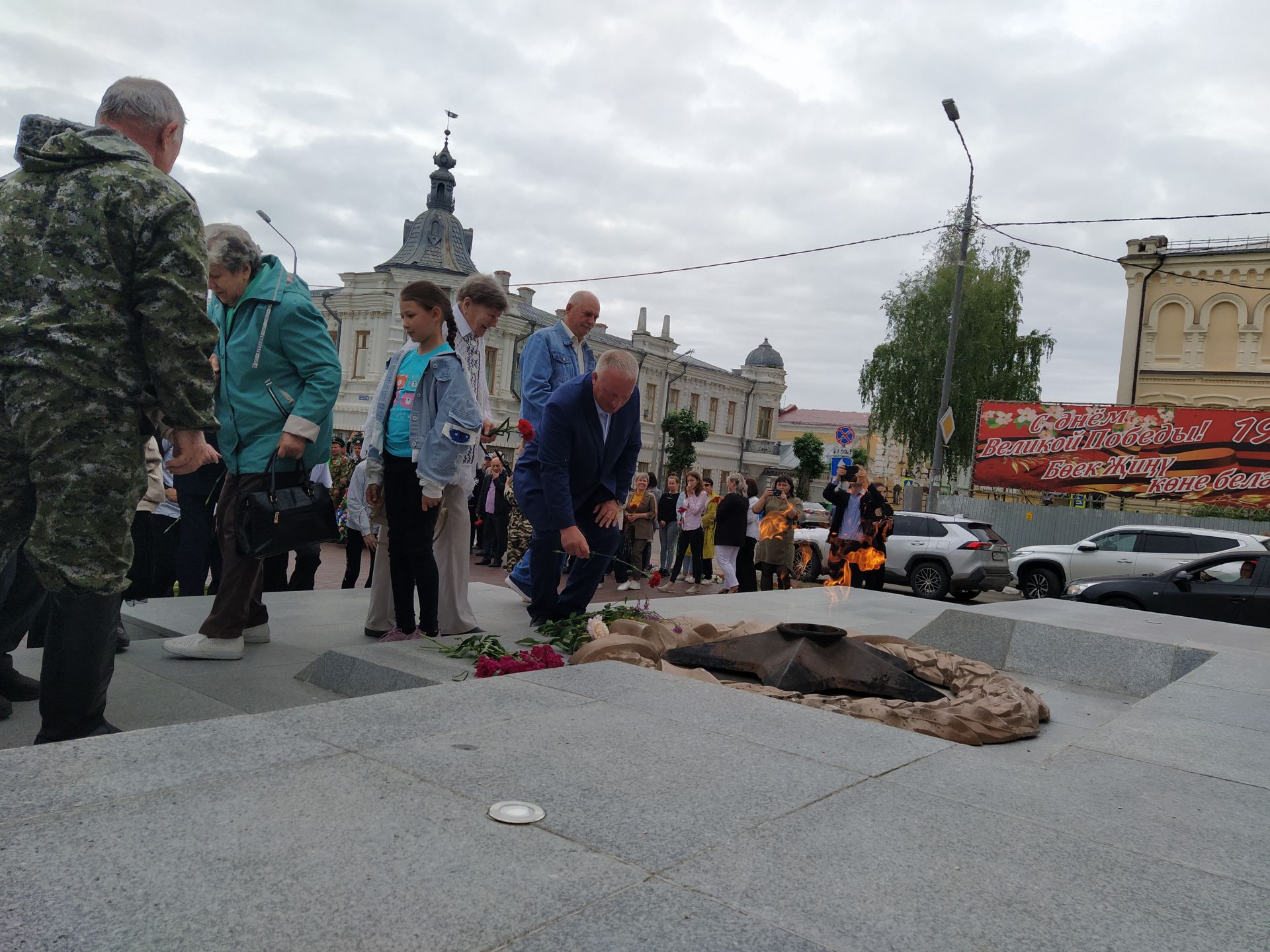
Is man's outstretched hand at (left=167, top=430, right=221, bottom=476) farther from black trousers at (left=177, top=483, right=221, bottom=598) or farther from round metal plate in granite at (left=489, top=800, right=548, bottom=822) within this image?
black trousers at (left=177, top=483, right=221, bottom=598)

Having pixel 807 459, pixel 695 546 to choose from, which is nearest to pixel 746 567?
pixel 695 546

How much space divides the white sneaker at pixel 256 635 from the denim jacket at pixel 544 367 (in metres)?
1.95

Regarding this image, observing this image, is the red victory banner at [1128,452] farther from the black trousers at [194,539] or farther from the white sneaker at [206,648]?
the white sneaker at [206,648]

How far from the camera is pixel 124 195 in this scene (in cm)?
289

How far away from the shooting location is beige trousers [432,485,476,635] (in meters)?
5.16

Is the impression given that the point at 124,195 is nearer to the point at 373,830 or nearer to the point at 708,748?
the point at 373,830

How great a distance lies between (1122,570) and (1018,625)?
12.7 m

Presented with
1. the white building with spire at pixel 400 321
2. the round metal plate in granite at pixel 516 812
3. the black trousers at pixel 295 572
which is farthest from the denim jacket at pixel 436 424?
the white building with spire at pixel 400 321

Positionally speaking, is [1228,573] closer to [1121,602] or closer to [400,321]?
[1121,602]

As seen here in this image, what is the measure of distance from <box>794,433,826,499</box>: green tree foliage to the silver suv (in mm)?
47924

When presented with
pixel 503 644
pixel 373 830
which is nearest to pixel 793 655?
pixel 503 644

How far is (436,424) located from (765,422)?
195 feet

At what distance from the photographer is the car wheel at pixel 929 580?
56.9ft

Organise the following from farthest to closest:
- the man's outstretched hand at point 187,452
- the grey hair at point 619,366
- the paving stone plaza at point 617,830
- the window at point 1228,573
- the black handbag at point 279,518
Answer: the window at point 1228,573 → the grey hair at point 619,366 → the black handbag at point 279,518 → the man's outstretched hand at point 187,452 → the paving stone plaza at point 617,830
